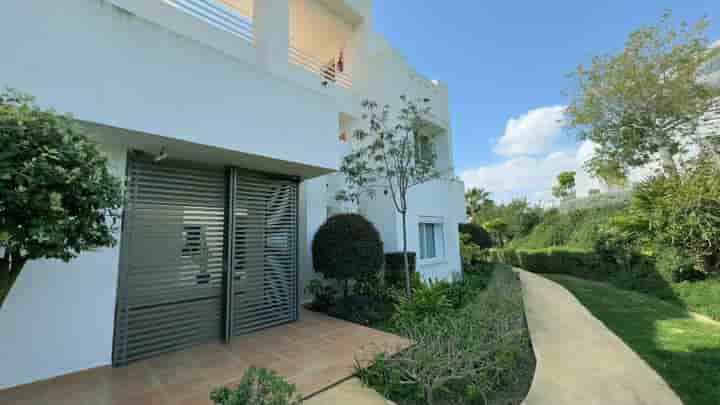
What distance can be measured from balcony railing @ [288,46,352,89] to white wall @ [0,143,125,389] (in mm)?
6694

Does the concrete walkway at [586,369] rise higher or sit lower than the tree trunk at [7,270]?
lower

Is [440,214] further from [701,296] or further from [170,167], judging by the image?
[170,167]

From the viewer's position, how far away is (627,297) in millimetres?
9922

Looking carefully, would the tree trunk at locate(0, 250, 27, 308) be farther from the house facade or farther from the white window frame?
the white window frame

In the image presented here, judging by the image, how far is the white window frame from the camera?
35.1 ft

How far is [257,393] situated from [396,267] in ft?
22.1

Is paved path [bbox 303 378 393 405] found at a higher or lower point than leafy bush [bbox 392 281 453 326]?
lower

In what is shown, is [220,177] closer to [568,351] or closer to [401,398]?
[401,398]

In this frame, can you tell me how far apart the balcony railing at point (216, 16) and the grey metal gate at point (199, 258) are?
14.2 feet

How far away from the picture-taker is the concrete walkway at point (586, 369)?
3898 mm

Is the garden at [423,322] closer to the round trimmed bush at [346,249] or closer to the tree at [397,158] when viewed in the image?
the round trimmed bush at [346,249]

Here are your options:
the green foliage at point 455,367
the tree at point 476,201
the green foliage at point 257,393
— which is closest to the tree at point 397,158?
the green foliage at point 455,367

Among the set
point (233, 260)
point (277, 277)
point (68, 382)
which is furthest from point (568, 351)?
point (68, 382)

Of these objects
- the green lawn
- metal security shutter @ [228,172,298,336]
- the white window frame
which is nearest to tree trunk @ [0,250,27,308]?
metal security shutter @ [228,172,298,336]
